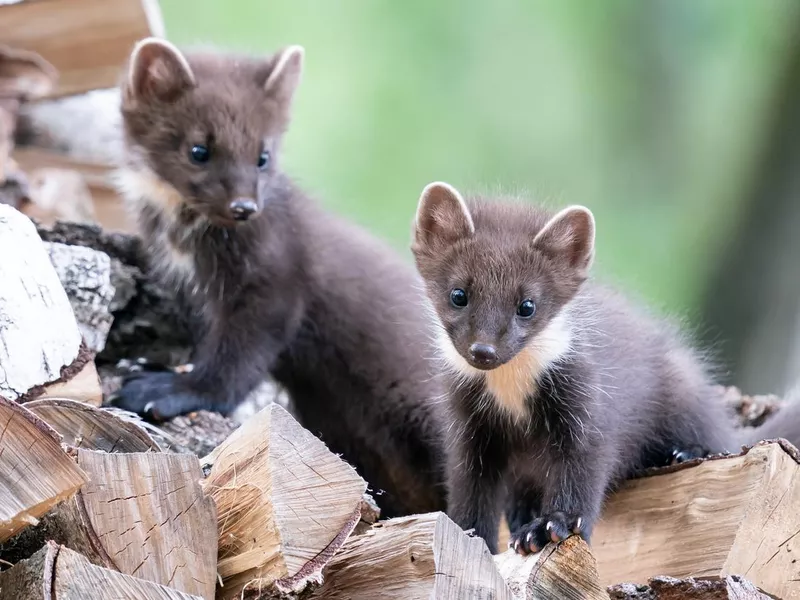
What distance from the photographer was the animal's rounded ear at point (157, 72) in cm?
472

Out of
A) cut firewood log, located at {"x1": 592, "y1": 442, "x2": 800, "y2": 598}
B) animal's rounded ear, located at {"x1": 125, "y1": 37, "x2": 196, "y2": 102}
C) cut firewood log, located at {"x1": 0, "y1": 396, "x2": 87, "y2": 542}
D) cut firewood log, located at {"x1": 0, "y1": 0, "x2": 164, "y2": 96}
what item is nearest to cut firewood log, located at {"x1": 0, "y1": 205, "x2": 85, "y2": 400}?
cut firewood log, located at {"x1": 0, "y1": 396, "x2": 87, "y2": 542}

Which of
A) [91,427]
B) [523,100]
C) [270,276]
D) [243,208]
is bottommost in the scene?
[523,100]

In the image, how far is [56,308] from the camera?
326 cm

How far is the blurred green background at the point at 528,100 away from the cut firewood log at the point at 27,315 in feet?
18.8

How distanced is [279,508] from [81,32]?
3.56m

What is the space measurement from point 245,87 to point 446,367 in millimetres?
1765

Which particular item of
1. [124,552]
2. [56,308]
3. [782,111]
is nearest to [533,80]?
[782,111]

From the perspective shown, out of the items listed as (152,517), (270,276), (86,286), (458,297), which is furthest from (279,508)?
(270,276)

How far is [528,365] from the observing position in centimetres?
366

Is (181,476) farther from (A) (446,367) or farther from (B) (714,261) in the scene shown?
(B) (714,261)

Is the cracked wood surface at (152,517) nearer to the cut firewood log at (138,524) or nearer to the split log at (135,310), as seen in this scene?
the cut firewood log at (138,524)

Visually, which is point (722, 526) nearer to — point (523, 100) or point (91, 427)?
point (91, 427)

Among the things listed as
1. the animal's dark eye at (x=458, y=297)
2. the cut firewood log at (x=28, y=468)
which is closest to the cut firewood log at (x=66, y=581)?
the cut firewood log at (x=28, y=468)

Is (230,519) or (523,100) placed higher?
(230,519)
